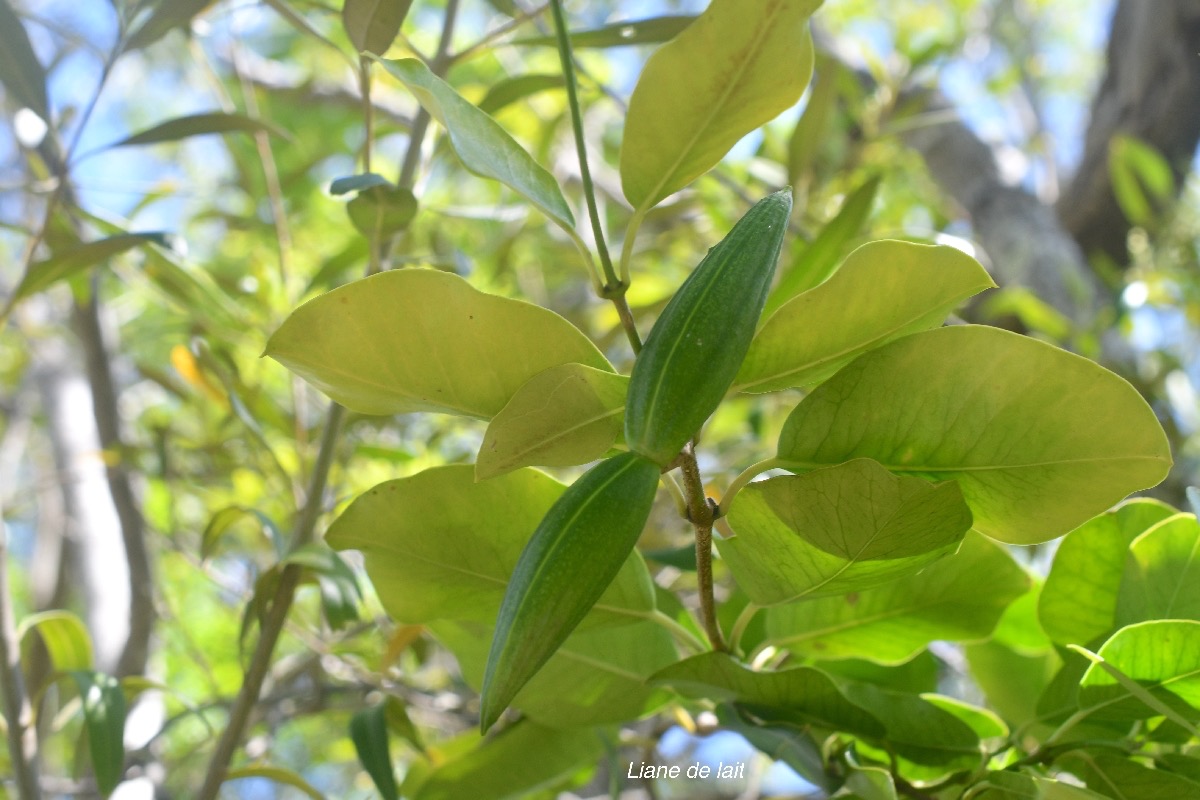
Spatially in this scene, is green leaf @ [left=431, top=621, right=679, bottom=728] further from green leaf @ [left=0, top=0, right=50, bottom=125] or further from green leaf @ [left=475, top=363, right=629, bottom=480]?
green leaf @ [left=0, top=0, right=50, bottom=125]

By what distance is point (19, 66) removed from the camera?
61cm

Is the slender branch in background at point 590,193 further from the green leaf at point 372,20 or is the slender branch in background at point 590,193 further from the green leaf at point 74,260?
the green leaf at point 74,260

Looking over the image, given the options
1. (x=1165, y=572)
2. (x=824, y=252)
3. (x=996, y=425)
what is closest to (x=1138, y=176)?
(x=824, y=252)

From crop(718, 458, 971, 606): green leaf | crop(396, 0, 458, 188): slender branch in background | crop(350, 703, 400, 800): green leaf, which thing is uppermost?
crop(396, 0, 458, 188): slender branch in background

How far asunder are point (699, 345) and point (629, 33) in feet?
1.33

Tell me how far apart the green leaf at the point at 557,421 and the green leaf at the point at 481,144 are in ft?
0.24

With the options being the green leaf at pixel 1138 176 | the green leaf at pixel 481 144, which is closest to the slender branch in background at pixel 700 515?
the green leaf at pixel 481 144

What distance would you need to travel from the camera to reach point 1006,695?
21.5 inches

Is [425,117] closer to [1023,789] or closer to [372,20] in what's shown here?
[372,20]

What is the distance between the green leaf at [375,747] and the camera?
52 cm

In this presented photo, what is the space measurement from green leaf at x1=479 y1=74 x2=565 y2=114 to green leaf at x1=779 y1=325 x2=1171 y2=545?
1.41ft

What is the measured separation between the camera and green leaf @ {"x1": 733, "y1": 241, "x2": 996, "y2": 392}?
34 cm

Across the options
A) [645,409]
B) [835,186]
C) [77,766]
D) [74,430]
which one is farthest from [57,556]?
[645,409]

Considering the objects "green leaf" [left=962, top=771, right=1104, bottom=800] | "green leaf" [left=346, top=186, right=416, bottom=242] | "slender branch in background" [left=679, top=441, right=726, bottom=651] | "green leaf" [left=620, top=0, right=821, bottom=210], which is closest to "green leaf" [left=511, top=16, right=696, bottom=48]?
"green leaf" [left=346, top=186, right=416, bottom=242]
